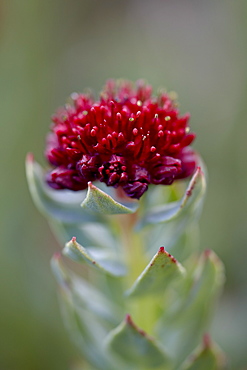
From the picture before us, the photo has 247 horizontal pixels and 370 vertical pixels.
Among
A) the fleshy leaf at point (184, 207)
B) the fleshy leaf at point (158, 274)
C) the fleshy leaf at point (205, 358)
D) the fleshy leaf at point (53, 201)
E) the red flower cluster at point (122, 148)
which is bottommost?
the fleshy leaf at point (205, 358)

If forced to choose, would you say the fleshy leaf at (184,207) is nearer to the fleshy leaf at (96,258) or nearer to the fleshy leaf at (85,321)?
the fleshy leaf at (96,258)

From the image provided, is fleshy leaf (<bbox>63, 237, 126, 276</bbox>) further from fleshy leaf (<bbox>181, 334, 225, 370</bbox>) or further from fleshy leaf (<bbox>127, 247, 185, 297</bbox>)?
fleshy leaf (<bbox>181, 334, 225, 370</bbox>)

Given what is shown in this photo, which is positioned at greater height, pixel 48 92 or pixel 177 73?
pixel 48 92

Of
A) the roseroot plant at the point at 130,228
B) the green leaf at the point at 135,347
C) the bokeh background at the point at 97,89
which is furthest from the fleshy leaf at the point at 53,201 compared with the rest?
the bokeh background at the point at 97,89

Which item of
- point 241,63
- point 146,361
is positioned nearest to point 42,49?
point 241,63

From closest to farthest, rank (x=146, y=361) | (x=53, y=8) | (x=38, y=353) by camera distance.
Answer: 1. (x=146, y=361)
2. (x=38, y=353)
3. (x=53, y=8)

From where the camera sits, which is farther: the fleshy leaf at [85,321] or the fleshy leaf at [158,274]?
the fleshy leaf at [85,321]

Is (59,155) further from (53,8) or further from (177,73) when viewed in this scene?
(53,8)

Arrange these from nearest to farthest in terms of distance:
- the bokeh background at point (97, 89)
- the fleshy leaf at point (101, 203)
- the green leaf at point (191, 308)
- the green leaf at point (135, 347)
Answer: the fleshy leaf at point (101, 203), the green leaf at point (135, 347), the green leaf at point (191, 308), the bokeh background at point (97, 89)
